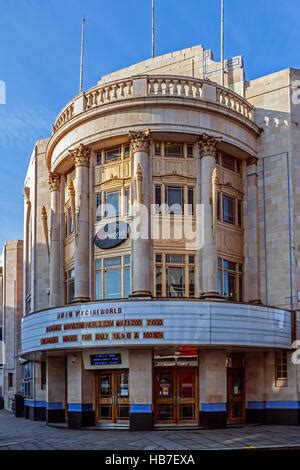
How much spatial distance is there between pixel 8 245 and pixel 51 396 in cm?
2715

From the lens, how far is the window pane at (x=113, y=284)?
29.1 meters

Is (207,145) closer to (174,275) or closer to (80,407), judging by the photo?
(174,275)

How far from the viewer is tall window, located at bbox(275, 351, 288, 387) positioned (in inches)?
1167

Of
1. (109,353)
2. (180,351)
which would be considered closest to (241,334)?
(180,351)

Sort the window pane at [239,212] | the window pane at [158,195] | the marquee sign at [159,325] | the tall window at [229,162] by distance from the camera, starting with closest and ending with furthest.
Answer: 1. the marquee sign at [159,325]
2. the window pane at [158,195]
3. the tall window at [229,162]
4. the window pane at [239,212]

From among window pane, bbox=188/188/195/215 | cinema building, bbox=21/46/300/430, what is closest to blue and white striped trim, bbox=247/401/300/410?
cinema building, bbox=21/46/300/430

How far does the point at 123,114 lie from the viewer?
2941 cm

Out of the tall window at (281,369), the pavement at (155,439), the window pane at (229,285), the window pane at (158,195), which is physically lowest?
the pavement at (155,439)

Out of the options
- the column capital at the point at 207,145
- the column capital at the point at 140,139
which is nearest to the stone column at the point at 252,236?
the column capital at the point at 207,145

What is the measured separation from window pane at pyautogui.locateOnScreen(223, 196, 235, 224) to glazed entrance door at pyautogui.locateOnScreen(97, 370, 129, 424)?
8.31m

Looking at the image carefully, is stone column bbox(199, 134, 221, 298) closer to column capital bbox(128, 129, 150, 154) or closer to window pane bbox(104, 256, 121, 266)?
column capital bbox(128, 129, 150, 154)

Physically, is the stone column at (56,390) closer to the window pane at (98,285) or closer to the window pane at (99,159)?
the window pane at (98,285)

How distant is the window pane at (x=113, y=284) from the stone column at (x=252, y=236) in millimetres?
6095

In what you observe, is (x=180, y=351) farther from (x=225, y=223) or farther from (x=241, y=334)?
(x=225, y=223)
